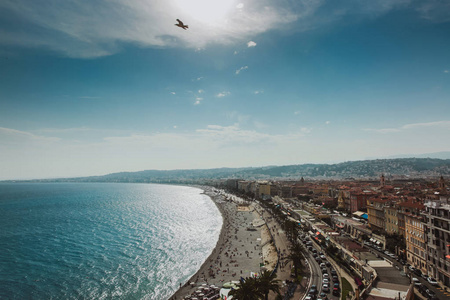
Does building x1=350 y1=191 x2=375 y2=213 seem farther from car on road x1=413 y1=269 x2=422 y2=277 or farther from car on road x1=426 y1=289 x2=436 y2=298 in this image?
car on road x1=426 y1=289 x2=436 y2=298

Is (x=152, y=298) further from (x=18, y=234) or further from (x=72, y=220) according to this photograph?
(x=72, y=220)

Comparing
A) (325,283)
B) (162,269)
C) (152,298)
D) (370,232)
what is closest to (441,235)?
(325,283)

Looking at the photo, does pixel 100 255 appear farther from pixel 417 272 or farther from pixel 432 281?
pixel 432 281

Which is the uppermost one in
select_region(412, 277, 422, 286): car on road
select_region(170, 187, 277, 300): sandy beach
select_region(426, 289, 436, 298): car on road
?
select_region(412, 277, 422, 286): car on road

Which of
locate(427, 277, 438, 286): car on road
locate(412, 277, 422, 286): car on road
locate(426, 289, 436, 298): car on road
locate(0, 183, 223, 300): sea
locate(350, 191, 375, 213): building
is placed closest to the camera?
locate(426, 289, 436, 298): car on road

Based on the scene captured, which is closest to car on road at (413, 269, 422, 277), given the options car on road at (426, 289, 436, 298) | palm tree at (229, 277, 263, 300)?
car on road at (426, 289, 436, 298)

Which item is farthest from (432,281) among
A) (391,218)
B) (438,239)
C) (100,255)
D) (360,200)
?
(100,255)

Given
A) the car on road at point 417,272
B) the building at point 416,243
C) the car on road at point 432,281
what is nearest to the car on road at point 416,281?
the car on road at point 432,281
